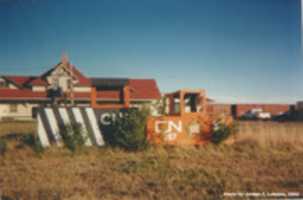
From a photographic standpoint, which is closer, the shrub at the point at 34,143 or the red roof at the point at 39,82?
the shrub at the point at 34,143

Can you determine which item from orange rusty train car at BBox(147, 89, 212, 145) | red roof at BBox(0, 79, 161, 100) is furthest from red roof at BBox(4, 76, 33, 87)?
orange rusty train car at BBox(147, 89, 212, 145)

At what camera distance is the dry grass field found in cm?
382

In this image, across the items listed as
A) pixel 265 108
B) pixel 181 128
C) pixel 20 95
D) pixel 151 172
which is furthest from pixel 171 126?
pixel 265 108

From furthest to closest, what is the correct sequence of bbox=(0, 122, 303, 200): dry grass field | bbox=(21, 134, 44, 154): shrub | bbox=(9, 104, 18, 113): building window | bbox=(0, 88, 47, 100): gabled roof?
bbox=(9, 104, 18, 113): building window
bbox=(0, 88, 47, 100): gabled roof
bbox=(21, 134, 44, 154): shrub
bbox=(0, 122, 303, 200): dry grass field

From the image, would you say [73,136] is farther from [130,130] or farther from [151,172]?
[151,172]

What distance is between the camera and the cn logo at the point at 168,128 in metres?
6.96

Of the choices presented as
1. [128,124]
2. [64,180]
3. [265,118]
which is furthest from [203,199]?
[265,118]

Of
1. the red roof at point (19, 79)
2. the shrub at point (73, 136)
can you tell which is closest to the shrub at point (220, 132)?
the shrub at point (73, 136)

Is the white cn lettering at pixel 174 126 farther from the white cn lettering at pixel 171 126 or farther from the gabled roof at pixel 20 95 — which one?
the gabled roof at pixel 20 95

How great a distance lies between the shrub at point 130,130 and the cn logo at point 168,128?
16.8 inches

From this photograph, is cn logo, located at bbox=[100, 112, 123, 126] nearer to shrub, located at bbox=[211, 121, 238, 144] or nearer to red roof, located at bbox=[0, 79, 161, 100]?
shrub, located at bbox=[211, 121, 238, 144]

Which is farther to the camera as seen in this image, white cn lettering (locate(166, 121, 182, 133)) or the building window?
the building window

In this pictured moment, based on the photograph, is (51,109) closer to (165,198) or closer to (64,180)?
(64,180)

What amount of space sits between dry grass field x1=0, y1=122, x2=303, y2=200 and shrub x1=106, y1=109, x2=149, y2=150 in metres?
0.25
